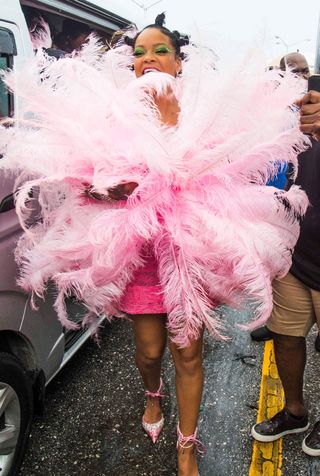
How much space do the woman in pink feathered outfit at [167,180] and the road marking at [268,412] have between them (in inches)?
35.2

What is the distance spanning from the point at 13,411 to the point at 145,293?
820 millimetres

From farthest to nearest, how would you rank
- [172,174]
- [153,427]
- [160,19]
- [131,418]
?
1. [131,418]
2. [153,427]
3. [160,19]
4. [172,174]

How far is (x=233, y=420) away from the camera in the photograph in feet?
8.58

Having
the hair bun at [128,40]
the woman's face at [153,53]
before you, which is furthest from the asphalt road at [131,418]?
the hair bun at [128,40]

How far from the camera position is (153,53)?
2.06 m

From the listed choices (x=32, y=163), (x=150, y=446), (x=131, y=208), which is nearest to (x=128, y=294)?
(x=131, y=208)

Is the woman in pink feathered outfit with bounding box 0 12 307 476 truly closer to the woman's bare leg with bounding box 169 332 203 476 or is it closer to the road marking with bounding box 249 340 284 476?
the woman's bare leg with bounding box 169 332 203 476

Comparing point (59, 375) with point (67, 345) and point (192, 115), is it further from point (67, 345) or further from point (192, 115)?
point (192, 115)

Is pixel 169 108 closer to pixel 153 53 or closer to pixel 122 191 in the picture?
pixel 153 53

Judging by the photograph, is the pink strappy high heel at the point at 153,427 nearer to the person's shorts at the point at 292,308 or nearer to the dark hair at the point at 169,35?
the person's shorts at the point at 292,308

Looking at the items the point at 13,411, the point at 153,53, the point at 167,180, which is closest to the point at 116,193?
the point at 167,180

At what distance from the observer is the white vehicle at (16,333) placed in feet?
6.55

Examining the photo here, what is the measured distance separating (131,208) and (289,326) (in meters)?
1.06

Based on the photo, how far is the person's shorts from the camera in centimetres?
219
